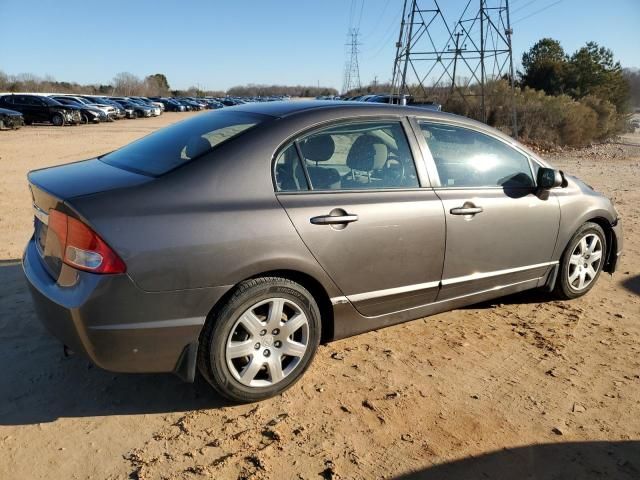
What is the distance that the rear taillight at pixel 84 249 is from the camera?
2445mm

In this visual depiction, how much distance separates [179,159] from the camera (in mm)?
2953

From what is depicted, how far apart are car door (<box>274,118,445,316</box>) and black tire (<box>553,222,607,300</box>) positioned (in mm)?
1509

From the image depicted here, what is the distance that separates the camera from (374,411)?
2.92 metres

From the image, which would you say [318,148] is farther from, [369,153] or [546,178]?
[546,178]

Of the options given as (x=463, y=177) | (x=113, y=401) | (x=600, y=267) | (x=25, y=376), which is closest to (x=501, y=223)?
(x=463, y=177)

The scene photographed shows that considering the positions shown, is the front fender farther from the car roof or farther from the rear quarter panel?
the rear quarter panel

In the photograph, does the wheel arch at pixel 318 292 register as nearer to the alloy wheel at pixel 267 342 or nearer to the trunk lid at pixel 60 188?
the alloy wheel at pixel 267 342

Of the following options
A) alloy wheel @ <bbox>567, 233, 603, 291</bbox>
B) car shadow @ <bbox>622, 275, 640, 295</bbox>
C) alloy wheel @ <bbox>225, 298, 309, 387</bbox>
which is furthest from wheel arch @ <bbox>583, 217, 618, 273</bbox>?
alloy wheel @ <bbox>225, 298, 309, 387</bbox>

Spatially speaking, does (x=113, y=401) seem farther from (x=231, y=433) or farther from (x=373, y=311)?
(x=373, y=311)

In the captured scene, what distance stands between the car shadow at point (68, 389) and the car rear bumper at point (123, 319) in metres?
0.41

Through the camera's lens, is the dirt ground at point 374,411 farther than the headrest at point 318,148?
No

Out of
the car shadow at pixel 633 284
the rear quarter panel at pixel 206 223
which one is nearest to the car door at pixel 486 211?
the rear quarter panel at pixel 206 223

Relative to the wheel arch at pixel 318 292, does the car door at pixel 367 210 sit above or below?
above

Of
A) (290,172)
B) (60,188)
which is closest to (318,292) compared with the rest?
(290,172)
